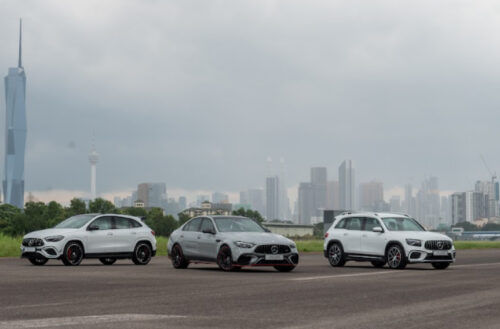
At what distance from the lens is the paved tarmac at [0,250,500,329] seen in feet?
35.5

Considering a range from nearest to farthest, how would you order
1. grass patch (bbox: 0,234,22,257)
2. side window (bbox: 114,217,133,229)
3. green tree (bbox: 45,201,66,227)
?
side window (bbox: 114,217,133,229), grass patch (bbox: 0,234,22,257), green tree (bbox: 45,201,66,227)

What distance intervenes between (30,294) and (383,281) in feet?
25.1

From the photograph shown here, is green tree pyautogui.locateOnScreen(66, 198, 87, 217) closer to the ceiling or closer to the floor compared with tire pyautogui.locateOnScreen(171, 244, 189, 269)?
closer to the ceiling

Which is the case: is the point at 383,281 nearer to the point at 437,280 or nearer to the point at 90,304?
the point at 437,280

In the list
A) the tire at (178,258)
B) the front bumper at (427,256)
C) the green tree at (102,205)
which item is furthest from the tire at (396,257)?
the green tree at (102,205)

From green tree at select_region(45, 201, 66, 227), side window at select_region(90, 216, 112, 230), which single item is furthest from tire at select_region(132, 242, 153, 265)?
green tree at select_region(45, 201, 66, 227)

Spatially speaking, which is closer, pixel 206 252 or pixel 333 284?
pixel 333 284

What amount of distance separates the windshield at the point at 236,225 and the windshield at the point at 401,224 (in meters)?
4.02

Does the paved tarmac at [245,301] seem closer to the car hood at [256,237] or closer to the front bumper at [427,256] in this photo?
the car hood at [256,237]

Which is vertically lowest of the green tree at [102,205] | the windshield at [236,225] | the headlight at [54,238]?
the headlight at [54,238]

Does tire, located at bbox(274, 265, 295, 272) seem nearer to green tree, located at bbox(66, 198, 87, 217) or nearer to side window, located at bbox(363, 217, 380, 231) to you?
side window, located at bbox(363, 217, 380, 231)

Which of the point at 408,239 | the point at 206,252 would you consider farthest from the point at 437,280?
the point at 206,252

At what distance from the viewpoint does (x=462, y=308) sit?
1293 cm

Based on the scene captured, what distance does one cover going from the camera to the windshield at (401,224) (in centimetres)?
2622
